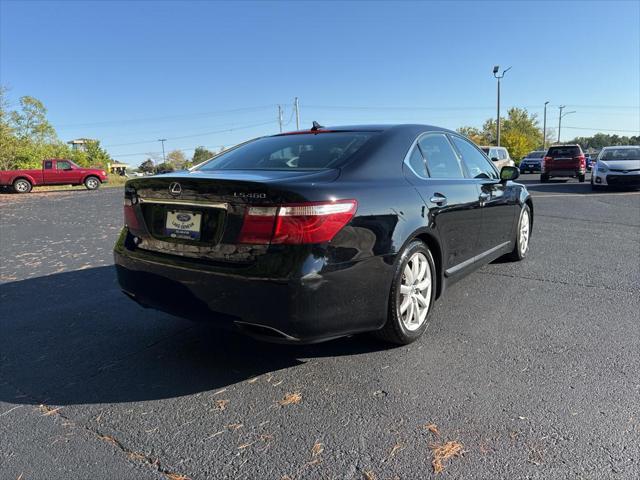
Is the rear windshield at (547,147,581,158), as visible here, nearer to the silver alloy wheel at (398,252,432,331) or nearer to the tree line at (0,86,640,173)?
the tree line at (0,86,640,173)

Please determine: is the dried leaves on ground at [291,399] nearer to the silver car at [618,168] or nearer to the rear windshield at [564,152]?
the silver car at [618,168]

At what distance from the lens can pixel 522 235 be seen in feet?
18.3

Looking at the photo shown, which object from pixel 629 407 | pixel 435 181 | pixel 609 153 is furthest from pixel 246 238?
pixel 609 153

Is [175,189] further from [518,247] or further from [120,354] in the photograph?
[518,247]

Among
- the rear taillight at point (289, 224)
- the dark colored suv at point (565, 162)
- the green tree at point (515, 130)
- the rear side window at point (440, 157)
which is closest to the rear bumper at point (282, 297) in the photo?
the rear taillight at point (289, 224)

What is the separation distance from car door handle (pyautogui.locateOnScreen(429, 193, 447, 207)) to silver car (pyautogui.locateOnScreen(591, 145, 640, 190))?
564 inches

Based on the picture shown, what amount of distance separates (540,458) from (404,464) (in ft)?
1.95

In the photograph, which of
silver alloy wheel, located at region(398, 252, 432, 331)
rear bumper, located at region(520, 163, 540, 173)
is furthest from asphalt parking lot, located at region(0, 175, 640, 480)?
rear bumper, located at region(520, 163, 540, 173)

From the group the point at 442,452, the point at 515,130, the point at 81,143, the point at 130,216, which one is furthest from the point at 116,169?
the point at 442,452

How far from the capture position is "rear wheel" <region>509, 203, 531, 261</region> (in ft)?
17.7

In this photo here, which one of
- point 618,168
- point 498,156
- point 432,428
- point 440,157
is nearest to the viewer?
point 432,428

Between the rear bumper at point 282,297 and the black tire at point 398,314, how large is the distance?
0.29 ft

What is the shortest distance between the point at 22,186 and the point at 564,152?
2630 centimetres

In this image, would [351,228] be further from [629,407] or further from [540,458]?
[629,407]
